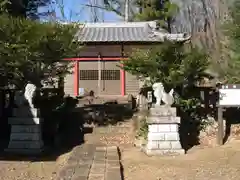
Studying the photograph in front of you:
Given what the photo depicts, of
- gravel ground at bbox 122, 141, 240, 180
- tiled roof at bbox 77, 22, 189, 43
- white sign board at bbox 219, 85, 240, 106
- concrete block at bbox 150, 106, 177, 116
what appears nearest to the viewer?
gravel ground at bbox 122, 141, 240, 180

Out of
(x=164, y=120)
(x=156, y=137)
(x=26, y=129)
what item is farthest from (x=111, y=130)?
(x=26, y=129)

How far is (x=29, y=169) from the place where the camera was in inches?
326

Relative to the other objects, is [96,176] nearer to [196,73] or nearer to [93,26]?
[196,73]

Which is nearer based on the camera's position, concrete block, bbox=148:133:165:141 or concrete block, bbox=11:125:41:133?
concrete block, bbox=148:133:165:141

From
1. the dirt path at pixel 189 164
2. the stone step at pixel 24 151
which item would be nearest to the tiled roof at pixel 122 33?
the dirt path at pixel 189 164

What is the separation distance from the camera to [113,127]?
499 inches

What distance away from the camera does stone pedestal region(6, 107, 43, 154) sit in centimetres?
1003

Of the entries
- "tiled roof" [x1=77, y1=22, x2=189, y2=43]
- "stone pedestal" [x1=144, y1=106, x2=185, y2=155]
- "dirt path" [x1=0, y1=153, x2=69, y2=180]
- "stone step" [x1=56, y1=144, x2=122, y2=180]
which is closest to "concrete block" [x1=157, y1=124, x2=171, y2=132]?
"stone pedestal" [x1=144, y1=106, x2=185, y2=155]

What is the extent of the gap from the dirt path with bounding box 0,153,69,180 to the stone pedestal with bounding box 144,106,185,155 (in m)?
2.10

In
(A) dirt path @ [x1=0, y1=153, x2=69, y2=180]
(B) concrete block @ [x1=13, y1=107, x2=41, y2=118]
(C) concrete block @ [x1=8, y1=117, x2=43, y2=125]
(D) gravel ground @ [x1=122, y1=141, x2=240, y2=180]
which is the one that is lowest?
(A) dirt path @ [x1=0, y1=153, x2=69, y2=180]

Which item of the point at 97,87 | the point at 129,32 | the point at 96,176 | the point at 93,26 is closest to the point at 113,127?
the point at 96,176

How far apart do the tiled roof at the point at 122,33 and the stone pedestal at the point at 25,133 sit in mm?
9091

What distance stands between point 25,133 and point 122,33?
12901 mm

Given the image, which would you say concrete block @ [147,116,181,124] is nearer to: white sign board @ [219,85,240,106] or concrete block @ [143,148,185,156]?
concrete block @ [143,148,185,156]
